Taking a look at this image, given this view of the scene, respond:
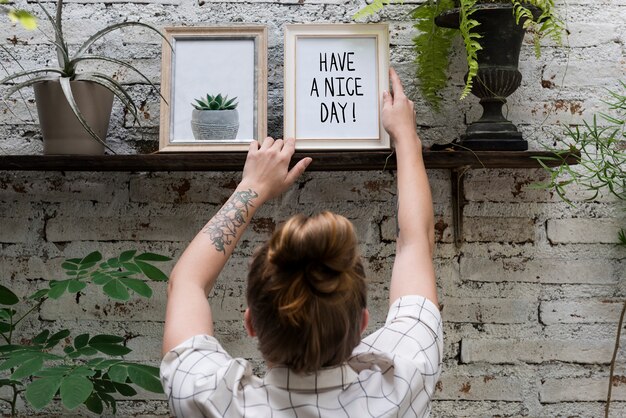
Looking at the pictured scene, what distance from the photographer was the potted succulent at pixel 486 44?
5.47ft

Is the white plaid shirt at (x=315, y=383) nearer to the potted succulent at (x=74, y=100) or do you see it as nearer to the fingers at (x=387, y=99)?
the fingers at (x=387, y=99)

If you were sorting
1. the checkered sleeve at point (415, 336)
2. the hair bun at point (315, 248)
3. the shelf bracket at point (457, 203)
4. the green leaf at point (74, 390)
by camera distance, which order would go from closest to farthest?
the hair bun at point (315, 248), the checkered sleeve at point (415, 336), the green leaf at point (74, 390), the shelf bracket at point (457, 203)

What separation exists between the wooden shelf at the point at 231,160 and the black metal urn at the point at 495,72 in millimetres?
36

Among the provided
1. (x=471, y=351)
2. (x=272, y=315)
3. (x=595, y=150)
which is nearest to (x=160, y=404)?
(x=471, y=351)

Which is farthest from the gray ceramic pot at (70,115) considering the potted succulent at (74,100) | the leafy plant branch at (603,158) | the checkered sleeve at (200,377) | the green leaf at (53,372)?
the leafy plant branch at (603,158)

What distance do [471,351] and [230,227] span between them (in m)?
0.81

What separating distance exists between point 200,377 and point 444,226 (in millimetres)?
991

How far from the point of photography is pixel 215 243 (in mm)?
1416

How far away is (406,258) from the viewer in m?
1.35

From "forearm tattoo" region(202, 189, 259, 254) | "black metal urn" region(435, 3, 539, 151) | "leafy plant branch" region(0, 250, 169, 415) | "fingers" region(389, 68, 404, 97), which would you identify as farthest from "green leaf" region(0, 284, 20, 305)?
"black metal urn" region(435, 3, 539, 151)

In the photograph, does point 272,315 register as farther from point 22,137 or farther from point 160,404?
point 22,137

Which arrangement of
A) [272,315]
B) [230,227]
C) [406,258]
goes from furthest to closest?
[230,227], [406,258], [272,315]

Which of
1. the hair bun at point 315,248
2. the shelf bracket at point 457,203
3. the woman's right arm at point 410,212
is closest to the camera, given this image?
the hair bun at point 315,248

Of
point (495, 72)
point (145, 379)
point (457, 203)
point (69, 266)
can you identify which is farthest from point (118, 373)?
point (495, 72)
